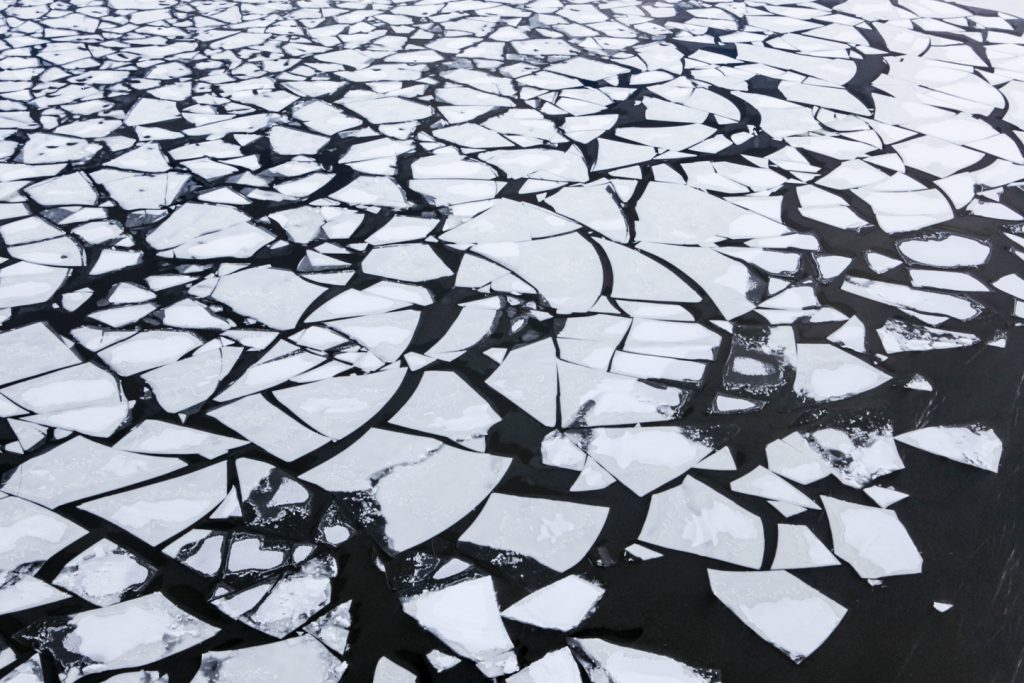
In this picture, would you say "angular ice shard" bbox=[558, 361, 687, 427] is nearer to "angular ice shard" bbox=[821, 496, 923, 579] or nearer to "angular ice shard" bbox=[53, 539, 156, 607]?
"angular ice shard" bbox=[821, 496, 923, 579]

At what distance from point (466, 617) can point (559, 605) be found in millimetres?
129

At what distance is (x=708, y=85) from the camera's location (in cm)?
309

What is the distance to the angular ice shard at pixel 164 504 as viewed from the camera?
1.24 meters

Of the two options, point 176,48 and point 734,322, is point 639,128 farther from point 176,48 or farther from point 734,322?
point 176,48

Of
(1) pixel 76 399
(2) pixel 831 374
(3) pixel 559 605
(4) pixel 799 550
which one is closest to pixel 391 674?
(3) pixel 559 605

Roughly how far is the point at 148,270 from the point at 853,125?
7.32 ft

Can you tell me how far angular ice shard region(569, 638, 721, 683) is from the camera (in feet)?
3.36

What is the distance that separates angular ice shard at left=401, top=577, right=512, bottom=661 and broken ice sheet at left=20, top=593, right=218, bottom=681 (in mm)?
281

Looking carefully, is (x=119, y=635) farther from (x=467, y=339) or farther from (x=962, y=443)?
(x=962, y=443)

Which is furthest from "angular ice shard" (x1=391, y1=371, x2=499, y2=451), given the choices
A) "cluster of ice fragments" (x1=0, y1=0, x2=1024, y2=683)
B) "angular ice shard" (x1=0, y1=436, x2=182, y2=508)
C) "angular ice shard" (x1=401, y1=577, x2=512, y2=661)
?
"angular ice shard" (x1=0, y1=436, x2=182, y2=508)

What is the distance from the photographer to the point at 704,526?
1.23 m

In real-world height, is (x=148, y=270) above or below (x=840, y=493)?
below

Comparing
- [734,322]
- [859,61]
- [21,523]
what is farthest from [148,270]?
[859,61]

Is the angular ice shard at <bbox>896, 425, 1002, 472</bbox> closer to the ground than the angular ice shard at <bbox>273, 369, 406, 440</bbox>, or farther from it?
farther from it
